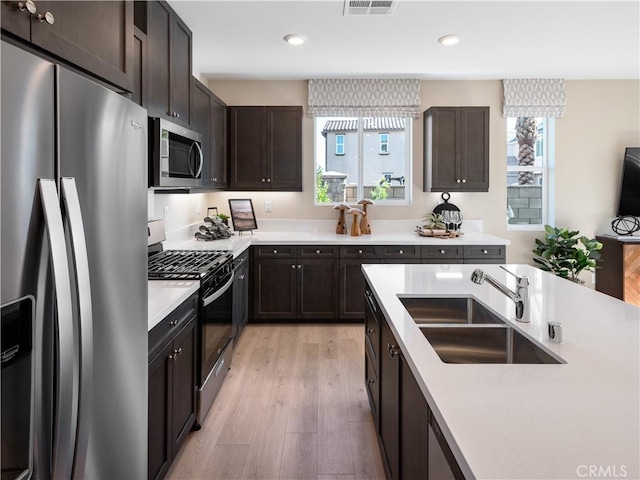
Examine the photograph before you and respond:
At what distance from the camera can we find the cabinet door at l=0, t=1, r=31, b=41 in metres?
1.12

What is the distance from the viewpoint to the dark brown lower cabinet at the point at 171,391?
1.71m

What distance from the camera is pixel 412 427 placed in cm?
136

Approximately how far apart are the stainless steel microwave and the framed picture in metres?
1.76

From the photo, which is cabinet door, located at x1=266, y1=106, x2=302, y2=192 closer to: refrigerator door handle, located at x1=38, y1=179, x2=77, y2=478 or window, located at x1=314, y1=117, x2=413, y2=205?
window, located at x1=314, y1=117, x2=413, y2=205

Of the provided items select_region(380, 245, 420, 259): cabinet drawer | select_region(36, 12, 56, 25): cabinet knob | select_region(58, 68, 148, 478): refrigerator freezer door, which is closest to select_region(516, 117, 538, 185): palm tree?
select_region(380, 245, 420, 259): cabinet drawer

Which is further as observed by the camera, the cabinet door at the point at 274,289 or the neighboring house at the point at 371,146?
the neighboring house at the point at 371,146

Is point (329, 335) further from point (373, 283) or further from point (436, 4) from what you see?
point (436, 4)

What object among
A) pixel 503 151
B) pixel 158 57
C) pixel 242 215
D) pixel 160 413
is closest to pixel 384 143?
pixel 503 151

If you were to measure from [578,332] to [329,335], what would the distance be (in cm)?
287

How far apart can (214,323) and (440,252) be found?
8.32 ft

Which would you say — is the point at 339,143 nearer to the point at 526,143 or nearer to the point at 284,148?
the point at 284,148

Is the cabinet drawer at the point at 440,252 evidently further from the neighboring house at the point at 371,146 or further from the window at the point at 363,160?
the neighboring house at the point at 371,146

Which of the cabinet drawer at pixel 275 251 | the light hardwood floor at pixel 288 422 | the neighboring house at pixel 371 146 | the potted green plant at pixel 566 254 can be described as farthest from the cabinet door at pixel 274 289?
the potted green plant at pixel 566 254

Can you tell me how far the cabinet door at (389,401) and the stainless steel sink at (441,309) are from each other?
166 mm
